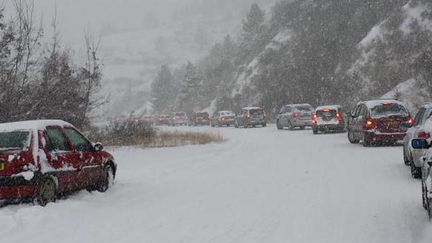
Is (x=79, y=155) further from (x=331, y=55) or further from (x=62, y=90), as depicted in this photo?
(x=331, y=55)

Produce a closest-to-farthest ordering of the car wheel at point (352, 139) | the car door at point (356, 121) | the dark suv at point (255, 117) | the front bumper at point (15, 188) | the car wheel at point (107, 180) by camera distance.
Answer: the front bumper at point (15, 188) → the car wheel at point (107, 180) → the car door at point (356, 121) → the car wheel at point (352, 139) → the dark suv at point (255, 117)

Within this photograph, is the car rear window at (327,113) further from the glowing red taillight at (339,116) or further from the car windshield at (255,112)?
the car windshield at (255,112)

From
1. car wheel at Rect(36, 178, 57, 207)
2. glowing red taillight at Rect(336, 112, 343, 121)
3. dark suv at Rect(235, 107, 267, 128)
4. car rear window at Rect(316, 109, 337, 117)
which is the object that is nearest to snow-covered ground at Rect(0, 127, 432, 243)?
car wheel at Rect(36, 178, 57, 207)

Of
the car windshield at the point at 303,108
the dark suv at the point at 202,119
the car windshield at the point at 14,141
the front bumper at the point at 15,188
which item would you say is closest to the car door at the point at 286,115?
the car windshield at the point at 303,108

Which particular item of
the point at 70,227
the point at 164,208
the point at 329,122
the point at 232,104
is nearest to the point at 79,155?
the point at 164,208

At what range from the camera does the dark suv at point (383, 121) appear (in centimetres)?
1995

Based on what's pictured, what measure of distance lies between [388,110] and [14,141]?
46.9ft

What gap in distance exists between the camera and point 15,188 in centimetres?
933

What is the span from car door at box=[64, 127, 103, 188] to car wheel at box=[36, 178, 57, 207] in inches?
40.7

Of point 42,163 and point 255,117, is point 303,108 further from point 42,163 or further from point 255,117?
point 42,163

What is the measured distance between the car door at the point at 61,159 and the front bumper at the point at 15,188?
1.83ft

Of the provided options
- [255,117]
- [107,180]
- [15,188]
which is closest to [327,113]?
[255,117]

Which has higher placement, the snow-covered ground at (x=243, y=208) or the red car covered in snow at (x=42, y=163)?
the red car covered in snow at (x=42, y=163)

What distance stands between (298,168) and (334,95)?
→ 126 feet
